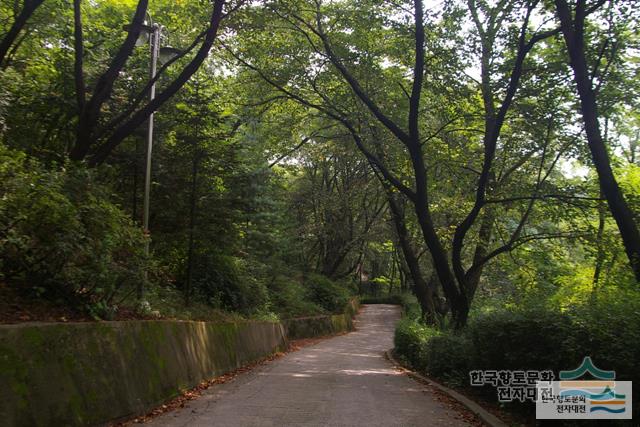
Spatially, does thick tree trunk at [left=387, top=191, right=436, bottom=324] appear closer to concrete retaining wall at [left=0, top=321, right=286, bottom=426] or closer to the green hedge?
the green hedge

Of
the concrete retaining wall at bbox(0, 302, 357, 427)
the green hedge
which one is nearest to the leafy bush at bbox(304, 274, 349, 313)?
the green hedge

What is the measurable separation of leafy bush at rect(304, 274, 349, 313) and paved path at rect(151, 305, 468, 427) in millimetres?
19188

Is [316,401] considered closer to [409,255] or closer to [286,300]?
[409,255]

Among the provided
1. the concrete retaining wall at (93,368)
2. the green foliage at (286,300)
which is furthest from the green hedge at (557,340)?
the green foliage at (286,300)

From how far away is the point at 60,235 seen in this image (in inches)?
231

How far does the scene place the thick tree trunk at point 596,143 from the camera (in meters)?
8.79

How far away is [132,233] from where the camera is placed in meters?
7.29

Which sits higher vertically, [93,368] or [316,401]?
[93,368]

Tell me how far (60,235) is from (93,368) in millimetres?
1579

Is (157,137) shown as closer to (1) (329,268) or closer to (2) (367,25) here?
(2) (367,25)

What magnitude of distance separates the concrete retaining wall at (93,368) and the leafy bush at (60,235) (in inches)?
27.6

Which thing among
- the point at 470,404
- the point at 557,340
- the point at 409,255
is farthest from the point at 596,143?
the point at 409,255

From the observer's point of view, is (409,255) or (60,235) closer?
(60,235)

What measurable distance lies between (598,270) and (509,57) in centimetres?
659
